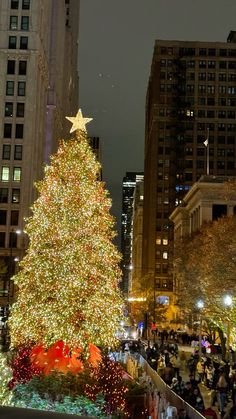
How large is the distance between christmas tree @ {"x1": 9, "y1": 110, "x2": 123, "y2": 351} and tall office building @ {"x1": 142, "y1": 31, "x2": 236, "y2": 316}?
116013mm

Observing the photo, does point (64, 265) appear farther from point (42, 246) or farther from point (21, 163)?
point (21, 163)

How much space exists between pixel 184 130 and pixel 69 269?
124m

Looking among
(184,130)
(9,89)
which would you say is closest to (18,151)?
(9,89)

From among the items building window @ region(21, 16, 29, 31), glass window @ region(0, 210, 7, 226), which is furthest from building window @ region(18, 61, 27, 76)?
glass window @ region(0, 210, 7, 226)

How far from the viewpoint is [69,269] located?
26.7 metres

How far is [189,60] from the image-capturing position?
151125 millimetres

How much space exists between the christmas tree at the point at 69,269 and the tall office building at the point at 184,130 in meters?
116

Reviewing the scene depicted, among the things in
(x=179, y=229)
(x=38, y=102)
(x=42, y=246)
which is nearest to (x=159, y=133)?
(x=179, y=229)

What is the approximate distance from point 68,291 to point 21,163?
2885 inches

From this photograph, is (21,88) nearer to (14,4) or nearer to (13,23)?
(13,23)

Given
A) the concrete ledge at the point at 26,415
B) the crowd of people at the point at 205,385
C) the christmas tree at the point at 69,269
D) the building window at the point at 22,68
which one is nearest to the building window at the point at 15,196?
the building window at the point at 22,68

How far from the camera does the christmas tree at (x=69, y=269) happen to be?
1028 inches

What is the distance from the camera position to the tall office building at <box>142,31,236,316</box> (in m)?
146

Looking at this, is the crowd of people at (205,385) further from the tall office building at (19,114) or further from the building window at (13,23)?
the building window at (13,23)
